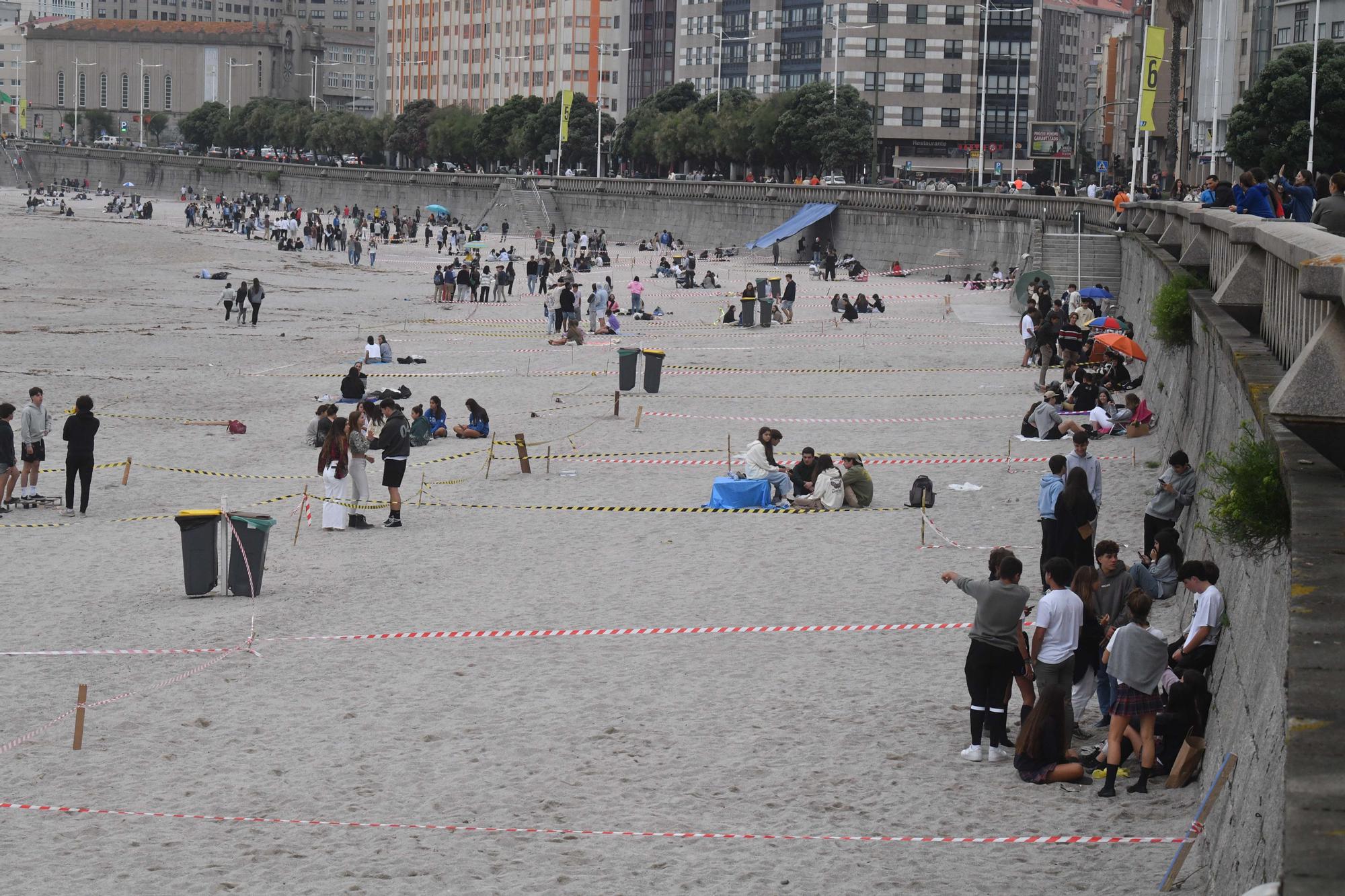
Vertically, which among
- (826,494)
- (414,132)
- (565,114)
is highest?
(414,132)

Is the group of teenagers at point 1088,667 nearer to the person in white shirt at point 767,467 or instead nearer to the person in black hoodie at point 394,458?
the person in white shirt at point 767,467

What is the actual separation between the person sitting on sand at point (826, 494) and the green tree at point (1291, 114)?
3867cm

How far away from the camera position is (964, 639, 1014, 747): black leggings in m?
11.0

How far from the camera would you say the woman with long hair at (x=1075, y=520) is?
1406cm

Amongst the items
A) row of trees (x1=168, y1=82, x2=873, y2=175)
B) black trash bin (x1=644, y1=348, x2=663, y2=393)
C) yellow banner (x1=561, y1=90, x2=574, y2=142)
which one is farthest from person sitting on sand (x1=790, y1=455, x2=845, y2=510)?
row of trees (x1=168, y1=82, x2=873, y2=175)

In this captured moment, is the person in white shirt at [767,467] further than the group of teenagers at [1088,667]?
Yes

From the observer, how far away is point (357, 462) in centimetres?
1922

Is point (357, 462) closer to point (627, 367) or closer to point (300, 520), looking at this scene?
point (300, 520)

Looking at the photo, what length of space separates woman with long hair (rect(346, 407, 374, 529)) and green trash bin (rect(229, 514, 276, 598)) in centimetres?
293

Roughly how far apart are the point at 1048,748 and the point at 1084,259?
36.1m

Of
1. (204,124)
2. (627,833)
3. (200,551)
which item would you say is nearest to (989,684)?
(627,833)

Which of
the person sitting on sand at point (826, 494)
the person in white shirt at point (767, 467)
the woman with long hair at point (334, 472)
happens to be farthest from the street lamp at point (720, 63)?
the woman with long hair at point (334, 472)

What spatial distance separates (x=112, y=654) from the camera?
13875mm

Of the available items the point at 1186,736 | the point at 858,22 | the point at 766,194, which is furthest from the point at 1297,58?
the point at 858,22
